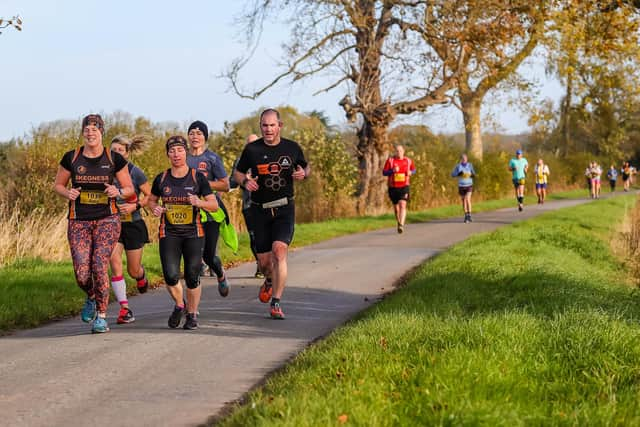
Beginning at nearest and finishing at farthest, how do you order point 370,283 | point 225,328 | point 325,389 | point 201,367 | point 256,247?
point 325,389 < point 201,367 < point 225,328 < point 256,247 < point 370,283

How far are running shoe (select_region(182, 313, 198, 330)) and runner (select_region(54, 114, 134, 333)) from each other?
2.44 ft

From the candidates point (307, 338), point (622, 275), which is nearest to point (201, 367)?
point (307, 338)

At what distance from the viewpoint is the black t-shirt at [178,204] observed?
897 cm

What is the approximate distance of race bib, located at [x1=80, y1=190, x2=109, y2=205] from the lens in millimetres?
8961

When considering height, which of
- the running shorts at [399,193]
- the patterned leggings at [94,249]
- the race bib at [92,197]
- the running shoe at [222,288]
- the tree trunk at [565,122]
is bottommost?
the running shoe at [222,288]

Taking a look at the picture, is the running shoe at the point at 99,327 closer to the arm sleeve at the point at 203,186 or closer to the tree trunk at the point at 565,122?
the arm sleeve at the point at 203,186

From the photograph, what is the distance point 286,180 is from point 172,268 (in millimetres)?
1470

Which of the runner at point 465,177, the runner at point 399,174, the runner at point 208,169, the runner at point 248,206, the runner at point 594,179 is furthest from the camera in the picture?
the runner at point 594,179

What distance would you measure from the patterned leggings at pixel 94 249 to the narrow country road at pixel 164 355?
44cm

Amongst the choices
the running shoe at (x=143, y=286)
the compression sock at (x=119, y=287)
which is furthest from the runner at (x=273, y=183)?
the running shoe at (x=143, y=286)

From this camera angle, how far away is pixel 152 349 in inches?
311

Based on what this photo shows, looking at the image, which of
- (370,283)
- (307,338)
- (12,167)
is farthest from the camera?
(12,167)

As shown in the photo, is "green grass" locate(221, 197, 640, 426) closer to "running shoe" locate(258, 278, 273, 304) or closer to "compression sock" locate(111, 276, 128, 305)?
"running shoe" locate(258, 278, 273, 304)

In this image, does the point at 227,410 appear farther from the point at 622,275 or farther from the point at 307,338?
the point at 622,275
